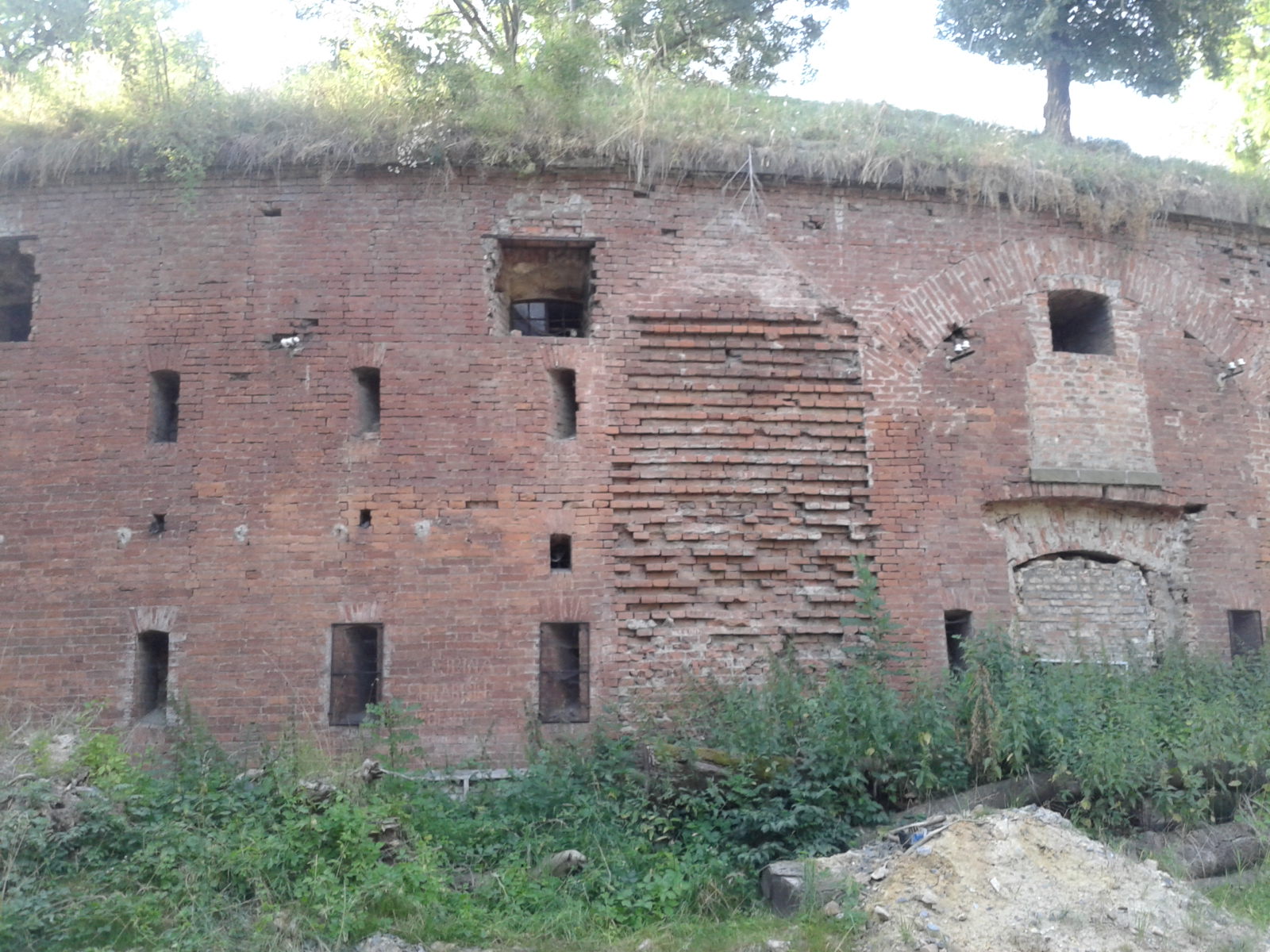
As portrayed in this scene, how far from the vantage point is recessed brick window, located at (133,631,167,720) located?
8961 mm

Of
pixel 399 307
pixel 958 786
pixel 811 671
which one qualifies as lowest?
pixel 958 786

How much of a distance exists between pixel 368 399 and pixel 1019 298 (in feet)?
19.8

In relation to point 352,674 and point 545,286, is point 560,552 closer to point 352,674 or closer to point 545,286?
point 352,674

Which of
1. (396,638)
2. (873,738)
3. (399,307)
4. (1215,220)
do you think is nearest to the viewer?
(873,738)

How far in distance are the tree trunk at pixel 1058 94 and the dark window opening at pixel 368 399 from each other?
10.6m

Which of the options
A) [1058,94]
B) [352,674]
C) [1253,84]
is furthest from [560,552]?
[1253,84]

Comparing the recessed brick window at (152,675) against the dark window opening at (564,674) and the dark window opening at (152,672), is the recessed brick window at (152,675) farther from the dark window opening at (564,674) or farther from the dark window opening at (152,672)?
the dark window opening at (564,674)

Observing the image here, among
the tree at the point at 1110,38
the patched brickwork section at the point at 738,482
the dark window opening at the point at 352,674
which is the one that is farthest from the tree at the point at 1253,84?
the dark window opening at the point at 352,674

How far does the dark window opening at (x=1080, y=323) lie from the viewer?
1067cm

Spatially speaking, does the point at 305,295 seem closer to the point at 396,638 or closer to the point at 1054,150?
the point at 396,638

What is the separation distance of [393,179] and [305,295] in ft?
4.30

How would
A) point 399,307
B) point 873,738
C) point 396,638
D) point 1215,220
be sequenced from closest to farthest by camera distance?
point 873,738, point 396,638, point 399,307, point 1215,220

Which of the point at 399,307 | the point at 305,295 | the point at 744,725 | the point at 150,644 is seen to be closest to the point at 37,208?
the point at 305,295

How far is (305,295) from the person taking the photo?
9.60m
